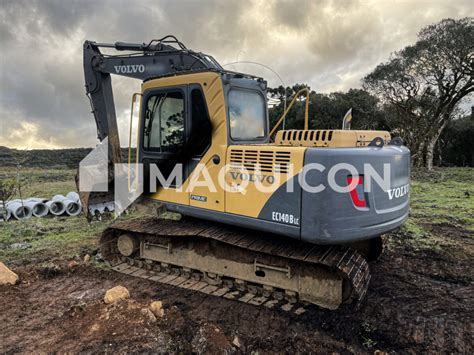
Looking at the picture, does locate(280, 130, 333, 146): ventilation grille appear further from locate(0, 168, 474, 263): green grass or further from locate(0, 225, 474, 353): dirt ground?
locate(0, 168, 474, 263): green grass

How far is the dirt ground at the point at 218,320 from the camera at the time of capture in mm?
4168

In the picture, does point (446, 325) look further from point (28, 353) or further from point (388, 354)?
point (28, 353)

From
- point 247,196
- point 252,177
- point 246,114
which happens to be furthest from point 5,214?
point 252,177

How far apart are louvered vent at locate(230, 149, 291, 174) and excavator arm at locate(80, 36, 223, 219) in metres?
1.83

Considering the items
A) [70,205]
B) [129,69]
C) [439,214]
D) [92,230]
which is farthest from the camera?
[70,205]

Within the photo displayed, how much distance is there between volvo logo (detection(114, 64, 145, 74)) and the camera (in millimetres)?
6500

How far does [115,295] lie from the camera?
5.03m

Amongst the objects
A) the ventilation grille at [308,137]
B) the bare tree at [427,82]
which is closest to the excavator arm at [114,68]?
the ventilation grille at [308,137]

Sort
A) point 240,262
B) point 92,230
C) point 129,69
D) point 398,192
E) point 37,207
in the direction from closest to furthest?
point 398,192, point 240,262, point 129,69, point 92,230, point 37,207

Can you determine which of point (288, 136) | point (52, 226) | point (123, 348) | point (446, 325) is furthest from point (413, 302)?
point (52, 226)

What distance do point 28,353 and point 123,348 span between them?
101 cm

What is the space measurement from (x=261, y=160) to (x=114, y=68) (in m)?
3.77

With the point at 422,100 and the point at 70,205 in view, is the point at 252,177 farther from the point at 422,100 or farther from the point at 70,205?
the point at 422,100

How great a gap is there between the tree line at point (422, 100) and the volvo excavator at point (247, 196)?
42.2 ft
